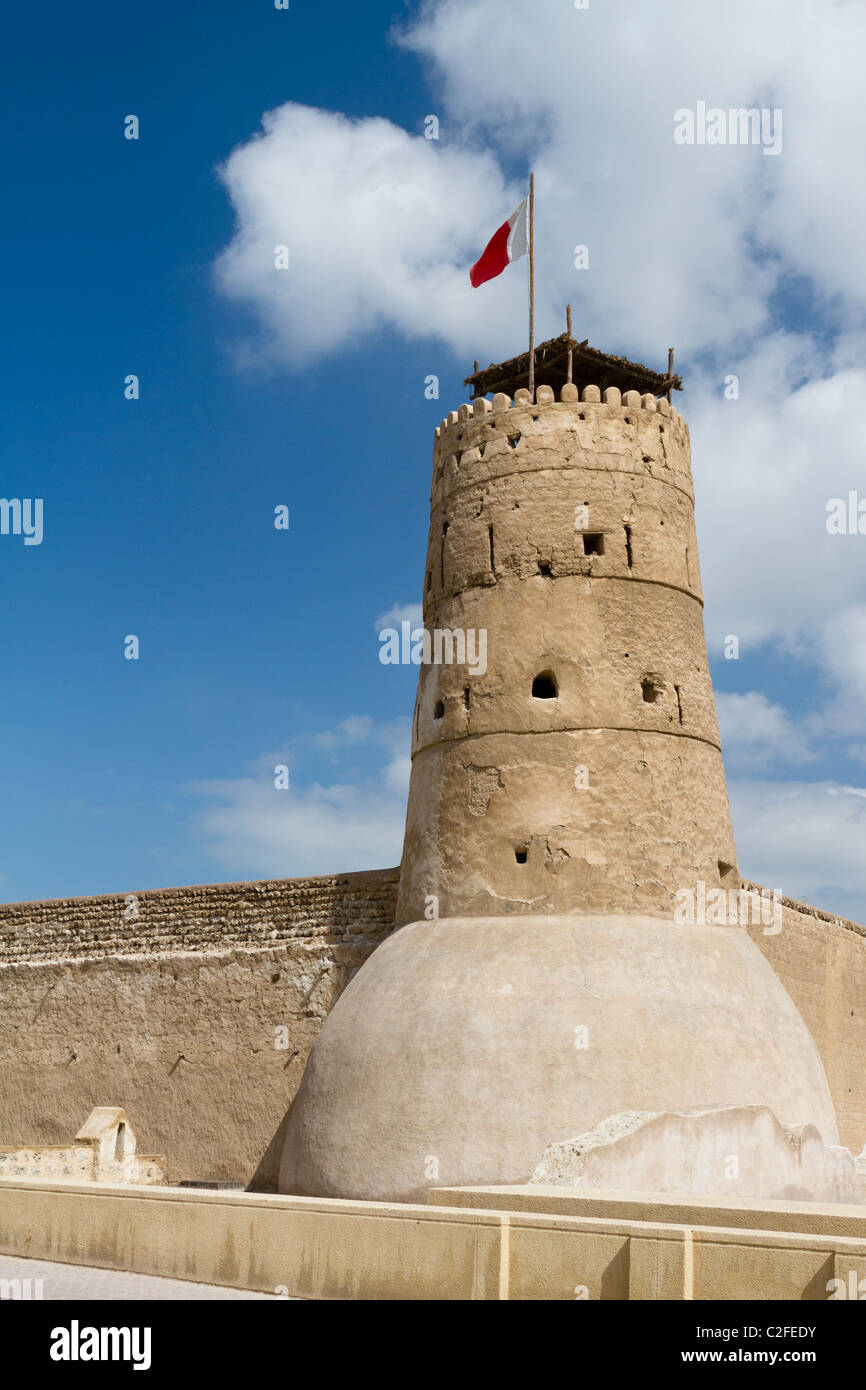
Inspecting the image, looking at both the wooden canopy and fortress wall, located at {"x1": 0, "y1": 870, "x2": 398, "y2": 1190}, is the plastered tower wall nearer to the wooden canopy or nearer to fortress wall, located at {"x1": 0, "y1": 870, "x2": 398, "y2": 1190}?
the wooden canopy

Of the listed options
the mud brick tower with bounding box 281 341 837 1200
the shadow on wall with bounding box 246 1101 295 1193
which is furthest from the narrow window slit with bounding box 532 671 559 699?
the shadow on wall with bounding box 246 1101 295 1193

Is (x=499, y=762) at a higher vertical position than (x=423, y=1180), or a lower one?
higher

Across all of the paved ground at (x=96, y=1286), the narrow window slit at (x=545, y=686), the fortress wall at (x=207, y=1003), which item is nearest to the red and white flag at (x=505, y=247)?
the narrow window slit at (x=545, y=686)

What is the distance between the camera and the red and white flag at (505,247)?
1602cm

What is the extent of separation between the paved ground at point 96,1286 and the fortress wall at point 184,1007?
23.0 ft

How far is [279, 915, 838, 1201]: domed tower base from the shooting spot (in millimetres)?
11734

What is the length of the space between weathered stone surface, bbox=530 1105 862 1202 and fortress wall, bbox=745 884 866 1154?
4.18 metres

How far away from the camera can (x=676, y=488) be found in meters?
15.2

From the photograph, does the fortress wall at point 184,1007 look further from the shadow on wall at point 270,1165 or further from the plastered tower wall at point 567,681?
the plastered tower wall at point 567,681

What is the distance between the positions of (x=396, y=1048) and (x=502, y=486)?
6.02m

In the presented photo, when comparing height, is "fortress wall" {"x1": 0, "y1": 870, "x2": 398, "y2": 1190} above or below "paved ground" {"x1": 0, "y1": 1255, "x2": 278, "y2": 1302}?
above

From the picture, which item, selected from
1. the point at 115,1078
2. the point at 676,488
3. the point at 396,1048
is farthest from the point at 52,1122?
the point at 676,488

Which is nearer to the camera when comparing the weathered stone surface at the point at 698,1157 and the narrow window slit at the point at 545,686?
the weathered stone surface at the point at 698,1157
